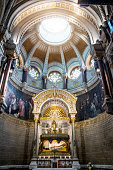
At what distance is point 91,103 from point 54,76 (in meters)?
8.40

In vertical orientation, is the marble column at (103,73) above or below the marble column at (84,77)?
below

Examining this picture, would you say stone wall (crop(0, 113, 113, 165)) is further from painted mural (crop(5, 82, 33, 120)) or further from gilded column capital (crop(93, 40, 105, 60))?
gilded column capital (crop(93, 40, 105, 60))

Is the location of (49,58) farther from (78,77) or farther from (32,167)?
(32,167)

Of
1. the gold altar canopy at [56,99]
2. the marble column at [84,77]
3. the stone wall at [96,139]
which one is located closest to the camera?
the stone wall at [96,139]

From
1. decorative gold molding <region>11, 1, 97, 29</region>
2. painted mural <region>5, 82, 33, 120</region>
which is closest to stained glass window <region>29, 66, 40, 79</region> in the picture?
painted mural <region>5, 82, 33, 120</region>

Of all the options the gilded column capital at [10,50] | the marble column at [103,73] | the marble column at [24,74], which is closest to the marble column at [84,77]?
the marble column at [103,73]

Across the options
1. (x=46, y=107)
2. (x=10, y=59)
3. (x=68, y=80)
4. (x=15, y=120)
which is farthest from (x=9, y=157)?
(x=68, y=80)

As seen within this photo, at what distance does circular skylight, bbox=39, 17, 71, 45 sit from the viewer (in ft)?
70.7

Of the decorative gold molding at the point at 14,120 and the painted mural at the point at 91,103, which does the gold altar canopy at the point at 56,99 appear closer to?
the painted mural at the point at 91,103

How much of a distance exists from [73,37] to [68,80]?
6.44m

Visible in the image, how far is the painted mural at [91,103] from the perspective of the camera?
49.1 feet

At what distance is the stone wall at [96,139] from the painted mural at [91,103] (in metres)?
0.73

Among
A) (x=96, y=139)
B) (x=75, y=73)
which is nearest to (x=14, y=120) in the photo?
(x=96, y=139)

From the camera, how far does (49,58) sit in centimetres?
2314
